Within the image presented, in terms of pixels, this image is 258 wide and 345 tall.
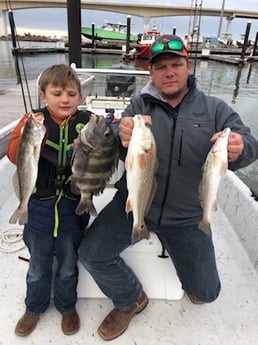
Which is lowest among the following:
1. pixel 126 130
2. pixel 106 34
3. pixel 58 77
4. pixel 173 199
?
pixel 106 34

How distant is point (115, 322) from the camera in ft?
7.46

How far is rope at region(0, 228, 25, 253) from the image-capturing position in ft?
10.1

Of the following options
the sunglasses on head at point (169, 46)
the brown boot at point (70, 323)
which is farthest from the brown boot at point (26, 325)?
the sunglasses on head at point (169, 46)

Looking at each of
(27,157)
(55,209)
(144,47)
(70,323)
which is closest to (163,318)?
(70,323)

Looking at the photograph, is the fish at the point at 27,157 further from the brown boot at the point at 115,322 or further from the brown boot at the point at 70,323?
the brown boot at the point at 115,322

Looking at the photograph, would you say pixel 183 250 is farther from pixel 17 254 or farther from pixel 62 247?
pixel 17 254

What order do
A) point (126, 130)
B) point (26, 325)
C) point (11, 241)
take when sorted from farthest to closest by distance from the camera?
point (11, 241), point (26, 325), point (126, 130)

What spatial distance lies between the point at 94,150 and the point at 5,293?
159 centimetres

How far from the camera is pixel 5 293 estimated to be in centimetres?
256

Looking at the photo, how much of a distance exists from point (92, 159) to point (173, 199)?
78cm

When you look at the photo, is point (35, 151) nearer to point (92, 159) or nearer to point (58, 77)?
point (92, 159)

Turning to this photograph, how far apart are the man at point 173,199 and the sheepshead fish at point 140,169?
0.41 meters

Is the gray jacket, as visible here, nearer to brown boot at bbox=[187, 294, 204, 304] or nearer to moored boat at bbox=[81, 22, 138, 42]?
brown boot at bbox=[187, 294, 204, 304]

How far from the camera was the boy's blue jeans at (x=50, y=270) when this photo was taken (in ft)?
7.17
